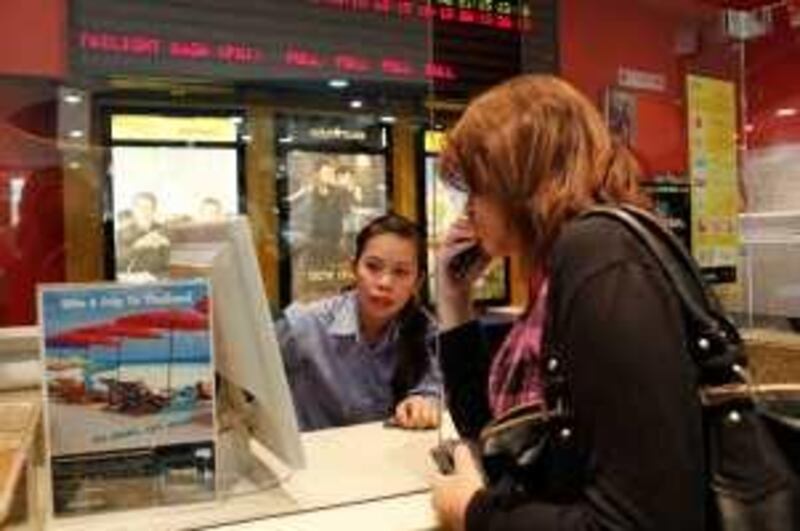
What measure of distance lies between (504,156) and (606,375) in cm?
29

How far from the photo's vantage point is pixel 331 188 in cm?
429

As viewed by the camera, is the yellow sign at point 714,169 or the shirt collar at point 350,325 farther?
the yellow sign at point 714,169

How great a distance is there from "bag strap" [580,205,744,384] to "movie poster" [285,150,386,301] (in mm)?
3078

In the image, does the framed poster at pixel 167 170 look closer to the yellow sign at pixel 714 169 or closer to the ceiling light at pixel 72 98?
the ceiling light at pixel 72 98

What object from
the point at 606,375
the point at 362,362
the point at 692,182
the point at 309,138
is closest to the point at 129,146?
the point at 309,138

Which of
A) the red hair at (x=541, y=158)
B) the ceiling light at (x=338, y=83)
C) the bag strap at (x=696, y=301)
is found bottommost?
the bag strap at (x=696, y=301)

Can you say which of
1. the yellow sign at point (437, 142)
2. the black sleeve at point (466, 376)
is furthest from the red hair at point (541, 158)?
the black sleeve at point (466, 376)

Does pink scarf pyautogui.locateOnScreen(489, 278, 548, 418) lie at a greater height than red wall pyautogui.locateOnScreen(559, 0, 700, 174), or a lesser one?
lesser

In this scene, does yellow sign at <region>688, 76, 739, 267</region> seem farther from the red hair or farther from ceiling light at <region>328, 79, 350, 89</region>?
the red hair

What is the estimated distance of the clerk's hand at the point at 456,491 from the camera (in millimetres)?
1075

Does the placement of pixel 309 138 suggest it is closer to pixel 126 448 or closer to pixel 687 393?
pixel 126 448

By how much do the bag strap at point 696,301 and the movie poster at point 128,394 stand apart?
601 millimetres

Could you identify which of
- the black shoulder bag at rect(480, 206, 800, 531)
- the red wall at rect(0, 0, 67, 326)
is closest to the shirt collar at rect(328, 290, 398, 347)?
the red wall at rect(0, 0, 67, 326)

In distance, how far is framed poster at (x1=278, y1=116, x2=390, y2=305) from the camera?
13.4 feet
